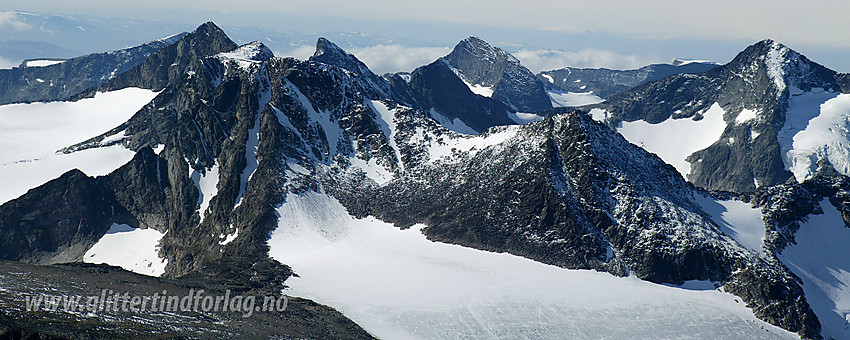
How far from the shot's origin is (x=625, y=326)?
3371 inches

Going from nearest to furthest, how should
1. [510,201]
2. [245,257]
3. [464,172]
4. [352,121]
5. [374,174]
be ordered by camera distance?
[245,257] < [510,201] < [464,172] < [374,174] < [352,121]

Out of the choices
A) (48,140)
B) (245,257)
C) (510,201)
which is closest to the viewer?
(245,257)

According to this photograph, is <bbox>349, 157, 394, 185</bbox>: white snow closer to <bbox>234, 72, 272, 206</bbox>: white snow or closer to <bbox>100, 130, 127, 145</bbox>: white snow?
<bbox>234, 72, 272, 206</bbox>: white snow

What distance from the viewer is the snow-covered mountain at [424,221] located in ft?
292

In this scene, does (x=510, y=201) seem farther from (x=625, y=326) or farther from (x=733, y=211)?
(x=733, y=211)

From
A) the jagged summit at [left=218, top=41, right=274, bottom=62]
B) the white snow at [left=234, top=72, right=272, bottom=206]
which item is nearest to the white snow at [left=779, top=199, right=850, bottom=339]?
the white snow at [left=234, top=72, right=272, bottom=206]

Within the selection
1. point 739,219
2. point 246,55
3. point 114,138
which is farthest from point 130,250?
point 739,219

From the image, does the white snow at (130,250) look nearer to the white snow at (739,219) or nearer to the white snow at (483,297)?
the white snow at (483,297)

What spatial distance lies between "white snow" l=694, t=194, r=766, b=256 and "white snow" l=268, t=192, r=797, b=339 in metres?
19.0

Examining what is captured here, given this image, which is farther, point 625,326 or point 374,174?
point 374,174

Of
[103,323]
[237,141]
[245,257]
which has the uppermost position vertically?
[237,141]

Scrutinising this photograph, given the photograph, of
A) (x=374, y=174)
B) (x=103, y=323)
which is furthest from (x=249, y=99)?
(x=103, y=323)

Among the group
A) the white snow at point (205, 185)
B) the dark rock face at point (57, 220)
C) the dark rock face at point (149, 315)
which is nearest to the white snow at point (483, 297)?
the dark rock face at point (149, 315)

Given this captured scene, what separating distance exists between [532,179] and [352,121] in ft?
172
